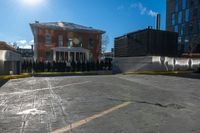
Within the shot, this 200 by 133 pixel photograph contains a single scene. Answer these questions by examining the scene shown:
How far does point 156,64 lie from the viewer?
704 inches

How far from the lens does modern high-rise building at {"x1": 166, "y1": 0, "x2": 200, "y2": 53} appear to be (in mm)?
36812

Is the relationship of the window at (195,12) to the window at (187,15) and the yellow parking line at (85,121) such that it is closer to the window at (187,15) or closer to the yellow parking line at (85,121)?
the window at (187,15)

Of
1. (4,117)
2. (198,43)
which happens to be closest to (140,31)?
(4,117)

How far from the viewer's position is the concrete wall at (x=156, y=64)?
17844mm

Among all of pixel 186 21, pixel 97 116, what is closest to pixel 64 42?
pixel 97 116

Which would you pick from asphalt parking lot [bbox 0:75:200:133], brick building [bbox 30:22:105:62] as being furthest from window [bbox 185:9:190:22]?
asphalt parking lot [bbox 0:75:200:133]

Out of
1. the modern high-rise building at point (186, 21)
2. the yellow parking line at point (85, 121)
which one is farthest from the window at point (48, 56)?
the modern high-rise building at point (186, 21)

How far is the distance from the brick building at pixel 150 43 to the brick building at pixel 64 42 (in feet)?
29.1

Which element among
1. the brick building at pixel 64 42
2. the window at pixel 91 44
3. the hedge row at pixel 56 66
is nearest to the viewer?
the hedge row at pixel 56 66

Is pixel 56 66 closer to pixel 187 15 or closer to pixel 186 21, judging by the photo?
pixel 186 21

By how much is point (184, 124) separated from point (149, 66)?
14563mm

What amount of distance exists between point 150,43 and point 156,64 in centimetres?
273

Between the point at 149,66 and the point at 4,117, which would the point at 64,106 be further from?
the point at 149,66

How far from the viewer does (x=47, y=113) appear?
13.8 feet
